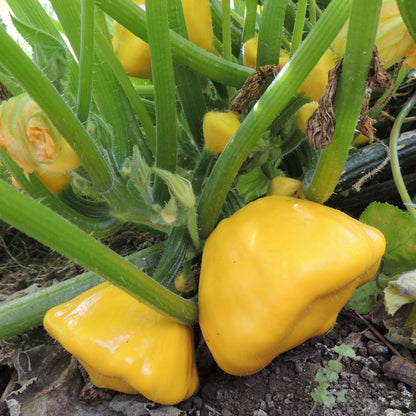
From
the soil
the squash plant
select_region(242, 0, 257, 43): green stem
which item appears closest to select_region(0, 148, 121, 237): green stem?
the squash plant

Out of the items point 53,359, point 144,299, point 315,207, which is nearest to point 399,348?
point 315,207

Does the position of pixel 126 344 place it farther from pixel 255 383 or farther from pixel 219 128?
pixel 219 128

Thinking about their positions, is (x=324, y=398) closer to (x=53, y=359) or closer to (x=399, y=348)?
(x=399, y=348)

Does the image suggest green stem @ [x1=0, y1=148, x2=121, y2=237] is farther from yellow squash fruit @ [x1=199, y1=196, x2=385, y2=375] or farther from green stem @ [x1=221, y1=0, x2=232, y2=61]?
green stem @ [x1=221, y1=0, x2=232, y2=61]

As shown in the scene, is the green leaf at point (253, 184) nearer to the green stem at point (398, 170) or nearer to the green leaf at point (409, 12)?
the green stem at point (398, 170)

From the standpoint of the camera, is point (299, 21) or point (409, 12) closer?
point (409, 12)

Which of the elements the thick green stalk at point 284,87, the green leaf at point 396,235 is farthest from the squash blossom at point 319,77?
the green leaf at point 396,235

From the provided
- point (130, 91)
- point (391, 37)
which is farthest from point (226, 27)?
point (391, 37)
